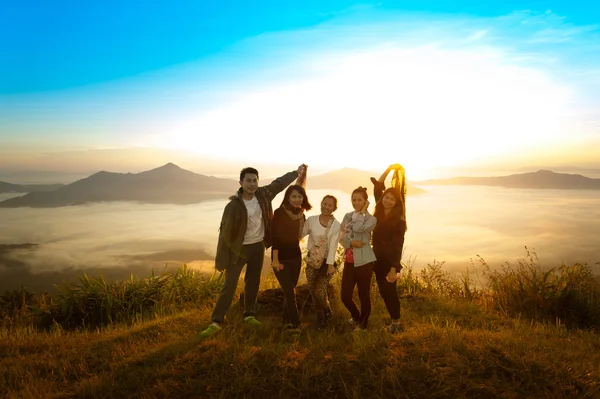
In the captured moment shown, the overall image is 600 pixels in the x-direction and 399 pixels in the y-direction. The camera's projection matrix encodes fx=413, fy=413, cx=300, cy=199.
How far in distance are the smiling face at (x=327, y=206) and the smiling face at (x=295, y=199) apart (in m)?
0.34

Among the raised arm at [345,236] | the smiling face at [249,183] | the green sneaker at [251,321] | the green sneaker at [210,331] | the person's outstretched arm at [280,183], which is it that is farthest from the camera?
the person's outstretched arm at [280,183]

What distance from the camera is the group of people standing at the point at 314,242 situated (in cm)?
602

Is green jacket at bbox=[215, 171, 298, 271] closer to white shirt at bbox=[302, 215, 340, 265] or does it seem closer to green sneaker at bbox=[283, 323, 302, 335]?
white shirt at bbox=[302, 215, 340, 265]

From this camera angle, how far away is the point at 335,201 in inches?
240

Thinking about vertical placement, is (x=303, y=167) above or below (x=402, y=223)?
above

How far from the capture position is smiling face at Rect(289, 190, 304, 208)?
236 inches

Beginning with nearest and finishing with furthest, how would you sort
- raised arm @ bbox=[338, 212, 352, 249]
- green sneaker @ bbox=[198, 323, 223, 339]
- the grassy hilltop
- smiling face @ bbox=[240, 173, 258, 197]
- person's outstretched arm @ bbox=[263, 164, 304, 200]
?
the grassy hilltop < green sneaker @ bbox=[198, 323, 223, 339] < raised arm @ bbox=[338, 212, 352, 249] < smiling face @ bbox=[240, 173, 258, 197] < person's outstretched arm @ bbox=[263, 164, 304, 200]

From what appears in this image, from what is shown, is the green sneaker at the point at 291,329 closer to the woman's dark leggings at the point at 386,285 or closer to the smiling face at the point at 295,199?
the woman's dark leggings at the point at 386,285

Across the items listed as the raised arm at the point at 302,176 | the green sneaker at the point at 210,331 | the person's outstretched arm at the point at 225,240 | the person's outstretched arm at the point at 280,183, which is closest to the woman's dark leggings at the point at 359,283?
the raised arm at the point at 302,176

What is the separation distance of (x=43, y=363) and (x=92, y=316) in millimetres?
3018

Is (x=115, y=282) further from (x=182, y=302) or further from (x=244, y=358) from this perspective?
(x=244, y=358)

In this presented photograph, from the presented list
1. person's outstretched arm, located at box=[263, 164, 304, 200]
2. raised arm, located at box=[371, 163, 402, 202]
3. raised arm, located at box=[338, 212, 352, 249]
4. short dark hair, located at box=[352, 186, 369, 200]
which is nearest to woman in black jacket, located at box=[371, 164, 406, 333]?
raised arm, located at box=[371, 163, 402, 202]

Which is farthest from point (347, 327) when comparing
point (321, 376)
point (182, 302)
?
point (182, 302)

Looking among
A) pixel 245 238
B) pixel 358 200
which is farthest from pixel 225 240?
pixel 358 200
